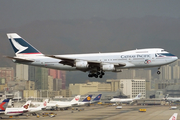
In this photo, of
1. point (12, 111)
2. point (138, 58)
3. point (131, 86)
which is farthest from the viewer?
point (131, 86)

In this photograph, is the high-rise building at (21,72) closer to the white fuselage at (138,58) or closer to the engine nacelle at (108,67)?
the white fuselage at (138,58)

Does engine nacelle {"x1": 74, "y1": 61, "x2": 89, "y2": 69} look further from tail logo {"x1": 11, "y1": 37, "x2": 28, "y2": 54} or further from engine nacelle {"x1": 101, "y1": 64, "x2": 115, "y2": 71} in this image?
tail logo {"x1": 11, "y1": 37, "x2": 28, "y2": 54}

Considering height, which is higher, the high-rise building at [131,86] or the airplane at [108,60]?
the airplane at [108,60]

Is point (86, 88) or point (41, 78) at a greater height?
point (41, 78)

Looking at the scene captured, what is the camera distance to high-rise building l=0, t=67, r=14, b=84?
137 metres

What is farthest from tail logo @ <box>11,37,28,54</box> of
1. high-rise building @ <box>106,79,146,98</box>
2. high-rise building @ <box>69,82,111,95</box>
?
high-rise building @ <box>106,79,146,98</box>

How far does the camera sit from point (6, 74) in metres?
143

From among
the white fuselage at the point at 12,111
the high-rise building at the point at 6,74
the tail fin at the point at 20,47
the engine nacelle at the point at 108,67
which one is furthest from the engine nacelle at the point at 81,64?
the high-rise building at the point at 6,74

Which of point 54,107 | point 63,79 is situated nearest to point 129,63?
point 54,107

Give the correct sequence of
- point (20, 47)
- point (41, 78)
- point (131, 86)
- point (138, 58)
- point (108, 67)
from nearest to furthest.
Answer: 1. point (138, 58)
2. point (108, 67)
3. point (20, 47)
4. point (41, 78)
5. point (131, 86)

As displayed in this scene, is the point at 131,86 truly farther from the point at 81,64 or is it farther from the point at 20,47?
the point at 81,64

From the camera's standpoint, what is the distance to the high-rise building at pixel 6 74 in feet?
451

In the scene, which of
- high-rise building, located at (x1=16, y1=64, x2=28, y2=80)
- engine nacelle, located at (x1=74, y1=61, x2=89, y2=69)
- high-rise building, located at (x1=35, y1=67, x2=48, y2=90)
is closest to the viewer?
engine nacelle, located at (x1=74, y1=61, x2=89, y2=69)

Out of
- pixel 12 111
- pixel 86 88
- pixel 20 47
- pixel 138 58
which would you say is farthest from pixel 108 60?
pixel 86 88
